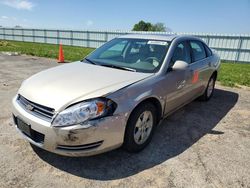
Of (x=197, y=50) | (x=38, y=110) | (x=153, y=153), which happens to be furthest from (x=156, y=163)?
(x=197, y=50)

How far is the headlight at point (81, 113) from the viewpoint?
7.89ft

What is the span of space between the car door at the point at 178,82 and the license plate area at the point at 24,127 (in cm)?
194

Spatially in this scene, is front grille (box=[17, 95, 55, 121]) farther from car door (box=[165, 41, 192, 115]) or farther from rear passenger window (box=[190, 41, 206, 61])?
rear passenger window (box=[190, 41, 206, 61])

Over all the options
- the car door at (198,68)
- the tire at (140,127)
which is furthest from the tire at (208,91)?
the tire at (140,127)

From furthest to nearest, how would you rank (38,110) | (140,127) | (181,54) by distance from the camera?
(181,54), (140,127), (38,110)

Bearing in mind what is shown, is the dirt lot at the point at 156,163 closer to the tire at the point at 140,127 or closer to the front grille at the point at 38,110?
the tire at the point at 140,127

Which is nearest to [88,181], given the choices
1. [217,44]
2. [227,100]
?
[227,100]

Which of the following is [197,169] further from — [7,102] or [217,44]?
[217,44]

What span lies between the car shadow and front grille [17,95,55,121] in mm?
664

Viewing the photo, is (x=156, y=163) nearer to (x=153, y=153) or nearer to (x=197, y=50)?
(x=153, y=153)

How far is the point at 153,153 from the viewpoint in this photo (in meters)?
3.12

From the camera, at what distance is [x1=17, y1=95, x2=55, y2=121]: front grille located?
248 centimetres

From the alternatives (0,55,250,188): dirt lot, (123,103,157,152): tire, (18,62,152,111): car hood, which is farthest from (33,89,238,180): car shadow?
(18,62,152,111): car hood

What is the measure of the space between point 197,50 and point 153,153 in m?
2.59
